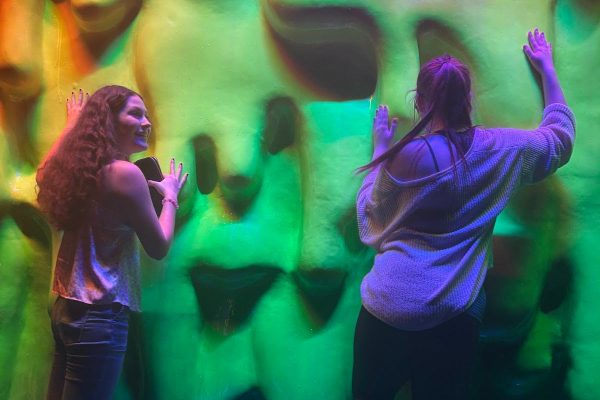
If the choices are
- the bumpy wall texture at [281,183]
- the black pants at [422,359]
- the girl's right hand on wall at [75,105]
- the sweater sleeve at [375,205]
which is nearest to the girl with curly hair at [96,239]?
the girl's right hand on wall at [75,105]

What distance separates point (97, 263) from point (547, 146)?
3.90ft

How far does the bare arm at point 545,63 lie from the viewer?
1.82 meters

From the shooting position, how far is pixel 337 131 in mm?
1956

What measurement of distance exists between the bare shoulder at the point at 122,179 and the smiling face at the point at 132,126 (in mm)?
106

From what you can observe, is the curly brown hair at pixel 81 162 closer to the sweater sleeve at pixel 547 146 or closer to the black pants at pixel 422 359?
the black pants at pixel 422 359

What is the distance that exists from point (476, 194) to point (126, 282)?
93cm

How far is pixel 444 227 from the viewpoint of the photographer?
60.6 inches

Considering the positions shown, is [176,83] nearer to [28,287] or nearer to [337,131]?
[337,131]

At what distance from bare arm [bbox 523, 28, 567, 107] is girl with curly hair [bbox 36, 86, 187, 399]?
1.13 meters

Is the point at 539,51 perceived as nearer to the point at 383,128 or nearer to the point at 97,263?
the point at 383,128

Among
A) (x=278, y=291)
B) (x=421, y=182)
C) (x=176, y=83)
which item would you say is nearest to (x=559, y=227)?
(x=421, y=182)

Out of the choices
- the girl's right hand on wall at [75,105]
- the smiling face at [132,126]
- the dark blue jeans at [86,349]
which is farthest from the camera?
the girl's right hand on wall at [75,105]

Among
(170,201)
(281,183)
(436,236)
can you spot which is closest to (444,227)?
(436,236)

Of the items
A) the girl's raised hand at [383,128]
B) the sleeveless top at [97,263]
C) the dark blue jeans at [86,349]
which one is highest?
the girl's raised hand at [383,128]
